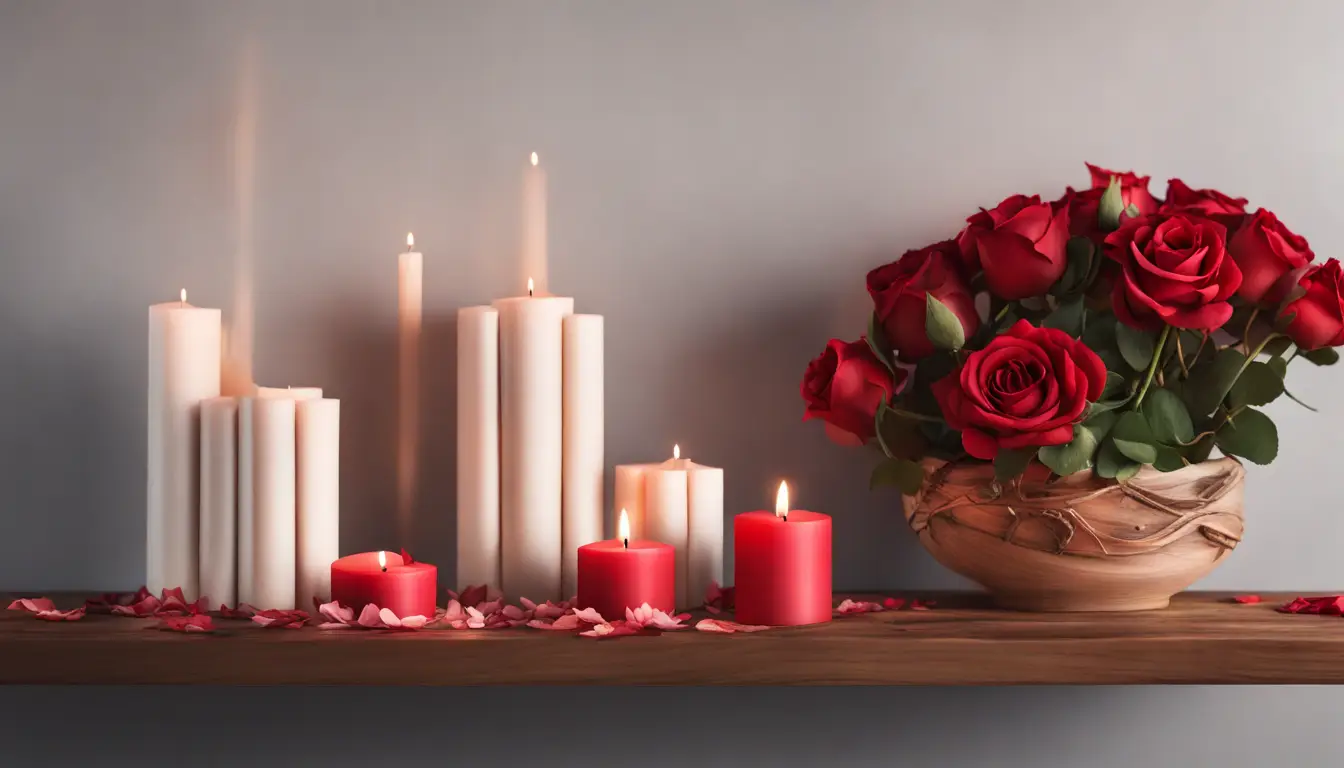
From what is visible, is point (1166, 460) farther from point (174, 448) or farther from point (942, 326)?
point (174, 448)

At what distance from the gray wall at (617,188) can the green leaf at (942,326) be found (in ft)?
0.50

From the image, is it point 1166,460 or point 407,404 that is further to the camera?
point 407,404

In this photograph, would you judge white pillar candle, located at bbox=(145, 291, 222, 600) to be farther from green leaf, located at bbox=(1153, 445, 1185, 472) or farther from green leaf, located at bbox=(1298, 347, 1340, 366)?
green leaf, located at bbox=(1298, 347, 1340, 366)

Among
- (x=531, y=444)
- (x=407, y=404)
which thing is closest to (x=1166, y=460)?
(x=531, y=444)

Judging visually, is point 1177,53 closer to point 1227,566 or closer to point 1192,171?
point 1192,171

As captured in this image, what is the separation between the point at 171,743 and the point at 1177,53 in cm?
89

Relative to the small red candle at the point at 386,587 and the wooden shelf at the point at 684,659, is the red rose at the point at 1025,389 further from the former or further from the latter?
the small red candle at the point at 386,587

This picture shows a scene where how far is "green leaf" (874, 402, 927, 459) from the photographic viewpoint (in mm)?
665

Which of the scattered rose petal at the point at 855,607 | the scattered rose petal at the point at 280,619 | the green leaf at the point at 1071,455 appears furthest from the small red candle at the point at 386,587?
the green leaf at the point at 1071,455

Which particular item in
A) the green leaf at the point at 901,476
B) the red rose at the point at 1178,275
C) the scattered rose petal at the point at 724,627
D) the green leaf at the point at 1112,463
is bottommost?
the scattered rose petal at the point at 724,627

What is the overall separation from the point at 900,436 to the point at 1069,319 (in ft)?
0.42

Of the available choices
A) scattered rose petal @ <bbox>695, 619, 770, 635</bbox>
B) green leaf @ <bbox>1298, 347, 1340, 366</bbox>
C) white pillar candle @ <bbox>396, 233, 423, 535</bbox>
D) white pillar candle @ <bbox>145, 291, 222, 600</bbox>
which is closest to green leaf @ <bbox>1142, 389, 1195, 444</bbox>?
green leaf @ <bbox>1298, 347, 1340, 366</bbox>

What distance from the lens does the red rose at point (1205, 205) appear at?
0.65m

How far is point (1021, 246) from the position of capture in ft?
2.07
